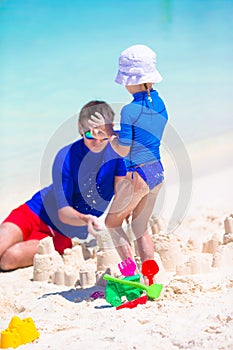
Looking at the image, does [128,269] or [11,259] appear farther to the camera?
[11,259]

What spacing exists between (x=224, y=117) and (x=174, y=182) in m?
3.96

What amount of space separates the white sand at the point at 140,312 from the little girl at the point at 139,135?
14.9 inches

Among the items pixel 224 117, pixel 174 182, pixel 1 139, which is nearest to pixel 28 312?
pixel 174 182

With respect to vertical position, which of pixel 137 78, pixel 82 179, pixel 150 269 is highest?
pixel 137 78

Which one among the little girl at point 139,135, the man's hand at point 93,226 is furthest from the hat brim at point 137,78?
the man's hand at point 93,226

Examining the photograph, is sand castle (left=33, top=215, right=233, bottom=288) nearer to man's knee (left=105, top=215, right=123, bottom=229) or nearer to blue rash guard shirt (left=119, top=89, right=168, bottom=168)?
man's knee (left=105, top=215, right=123, bottom=229)

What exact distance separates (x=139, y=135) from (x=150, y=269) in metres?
0.56

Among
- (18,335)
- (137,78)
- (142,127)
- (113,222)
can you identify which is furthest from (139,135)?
(18,335)

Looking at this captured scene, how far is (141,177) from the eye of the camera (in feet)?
8.85

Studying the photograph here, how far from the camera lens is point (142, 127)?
2.66 meters

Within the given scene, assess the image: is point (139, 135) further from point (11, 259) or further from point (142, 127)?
point (11, 259)

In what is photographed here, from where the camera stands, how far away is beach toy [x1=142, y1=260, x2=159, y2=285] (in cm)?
264

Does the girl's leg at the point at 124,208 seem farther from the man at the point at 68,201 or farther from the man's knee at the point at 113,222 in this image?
the man at the point at 68,201

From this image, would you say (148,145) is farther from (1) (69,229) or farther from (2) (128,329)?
(1) (69,229)
